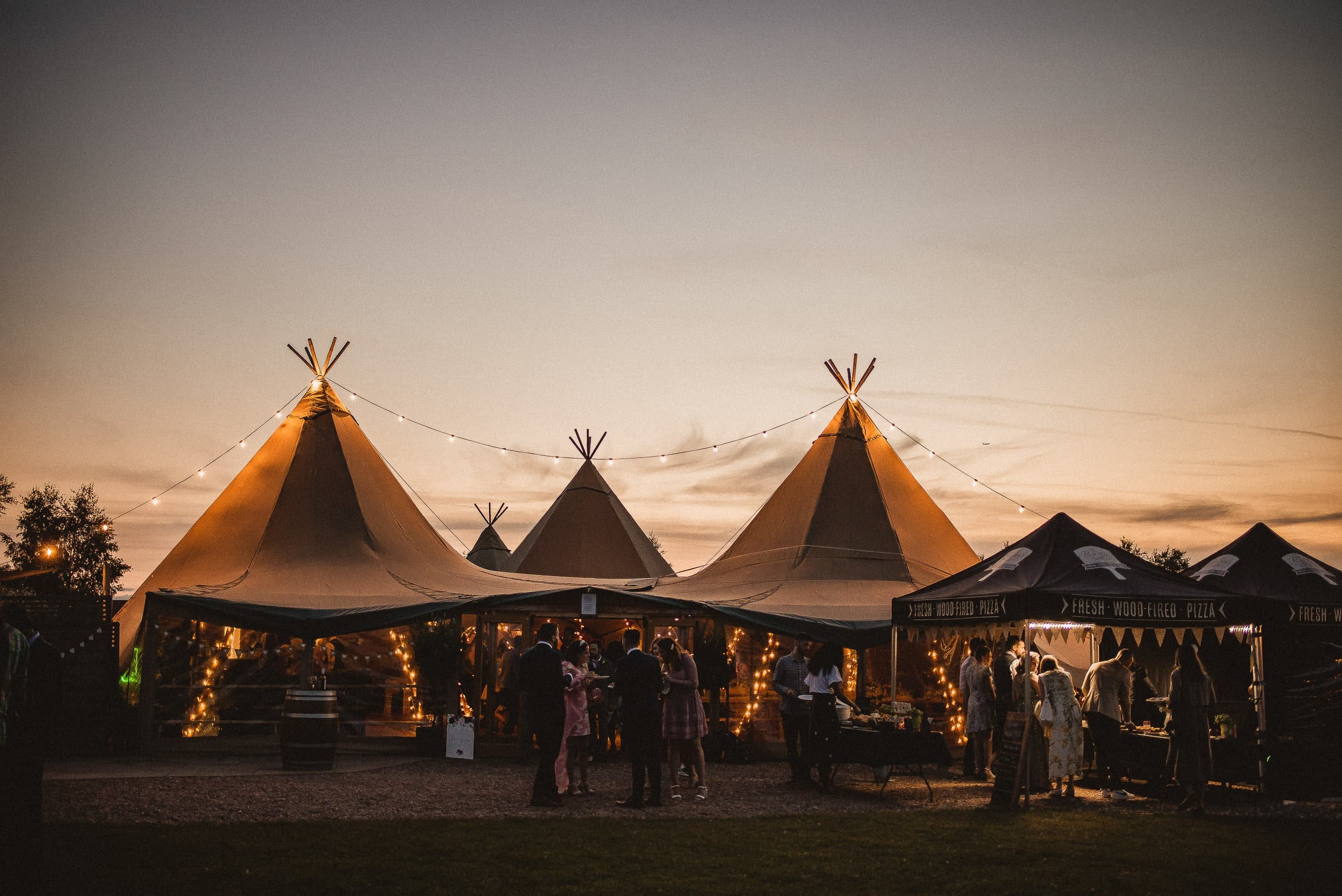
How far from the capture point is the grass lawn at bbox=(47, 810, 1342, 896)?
6.36 meters

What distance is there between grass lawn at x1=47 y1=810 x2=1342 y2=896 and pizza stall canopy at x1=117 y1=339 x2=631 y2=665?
6.43 m

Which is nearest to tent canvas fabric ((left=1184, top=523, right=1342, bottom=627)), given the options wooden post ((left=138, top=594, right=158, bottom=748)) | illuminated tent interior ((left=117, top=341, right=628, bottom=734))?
illuminated tent interior ((left=117, top=341, right=628, bottom=734))

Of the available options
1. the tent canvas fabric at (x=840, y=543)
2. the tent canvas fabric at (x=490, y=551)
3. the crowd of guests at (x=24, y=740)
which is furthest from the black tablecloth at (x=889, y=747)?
the tent canvas fabric at (x=490, y=551)

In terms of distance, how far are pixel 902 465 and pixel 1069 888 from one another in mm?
12895

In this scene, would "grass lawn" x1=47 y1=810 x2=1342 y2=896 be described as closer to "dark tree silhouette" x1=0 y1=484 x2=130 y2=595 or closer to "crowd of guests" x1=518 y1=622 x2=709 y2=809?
"crowd of guests" x1=518 y1=622 x2=709 y2=809

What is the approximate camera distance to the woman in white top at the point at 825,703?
35.5 ft

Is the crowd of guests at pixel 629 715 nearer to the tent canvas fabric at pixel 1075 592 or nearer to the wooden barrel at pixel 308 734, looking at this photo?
the wooden barrel at pixel 308 734

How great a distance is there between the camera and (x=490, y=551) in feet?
102

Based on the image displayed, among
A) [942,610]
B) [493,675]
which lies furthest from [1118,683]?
[493,675]

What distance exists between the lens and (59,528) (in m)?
37.2

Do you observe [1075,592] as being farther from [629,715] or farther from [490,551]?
[490,551]

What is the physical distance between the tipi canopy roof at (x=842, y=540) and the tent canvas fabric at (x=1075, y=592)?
381 cm

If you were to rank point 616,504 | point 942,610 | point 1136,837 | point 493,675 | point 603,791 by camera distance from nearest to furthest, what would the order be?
point 1136,837
point 603,791
point 942,610
point 493,675
point 616,504

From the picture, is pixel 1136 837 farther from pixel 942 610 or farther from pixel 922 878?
pixel 942 610
